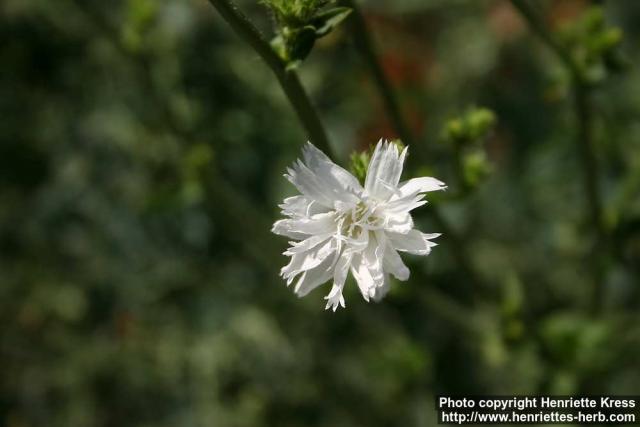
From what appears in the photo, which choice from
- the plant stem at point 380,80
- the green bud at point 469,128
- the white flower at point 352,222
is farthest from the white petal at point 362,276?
the green bud at point 469,128

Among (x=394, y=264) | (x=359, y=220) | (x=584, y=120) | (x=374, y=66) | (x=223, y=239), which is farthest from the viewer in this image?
(x=223, y=239)

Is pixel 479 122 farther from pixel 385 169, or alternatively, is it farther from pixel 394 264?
pixel 394 264

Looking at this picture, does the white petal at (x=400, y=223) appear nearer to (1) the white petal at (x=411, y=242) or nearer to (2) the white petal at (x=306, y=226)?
(1) the white petal at (x=411, y=242)

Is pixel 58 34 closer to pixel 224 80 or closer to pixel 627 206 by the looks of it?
pixel 224 80

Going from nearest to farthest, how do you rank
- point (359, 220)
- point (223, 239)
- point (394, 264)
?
1. point (394, 264)
2. point (359, 220)
3. point (223, 239)

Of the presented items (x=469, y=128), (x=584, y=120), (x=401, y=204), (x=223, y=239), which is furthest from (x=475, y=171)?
(x=223, y=239)
